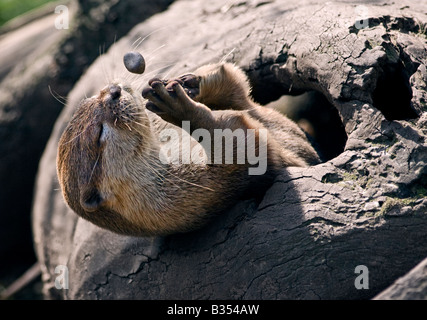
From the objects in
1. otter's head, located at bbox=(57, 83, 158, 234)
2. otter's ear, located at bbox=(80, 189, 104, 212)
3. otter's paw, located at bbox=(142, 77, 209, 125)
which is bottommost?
otter's ear, located at bbox=(80, 189, 104, 212)

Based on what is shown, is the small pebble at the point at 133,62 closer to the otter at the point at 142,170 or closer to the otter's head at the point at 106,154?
the otter at the point at 142,170

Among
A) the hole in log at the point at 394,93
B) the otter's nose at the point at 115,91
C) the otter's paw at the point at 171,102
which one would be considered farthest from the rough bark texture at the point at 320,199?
the otter's nose at the point at 115,91

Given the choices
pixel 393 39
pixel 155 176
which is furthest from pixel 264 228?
pixel 393 39

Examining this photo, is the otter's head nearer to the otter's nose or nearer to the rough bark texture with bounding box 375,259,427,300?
the otter's nose

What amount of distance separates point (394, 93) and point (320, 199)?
0.94 meters

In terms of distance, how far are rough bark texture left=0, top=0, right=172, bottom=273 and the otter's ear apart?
3.10 m

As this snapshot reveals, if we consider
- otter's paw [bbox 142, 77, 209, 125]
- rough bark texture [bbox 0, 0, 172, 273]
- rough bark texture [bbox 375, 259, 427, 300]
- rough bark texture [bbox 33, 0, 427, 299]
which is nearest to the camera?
rough bark texture [bbox 375, 259, 427, 300]


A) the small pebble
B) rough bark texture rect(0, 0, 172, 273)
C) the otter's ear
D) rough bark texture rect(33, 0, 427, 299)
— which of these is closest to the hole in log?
rough bark texture rect(33, 0, 427, 299)

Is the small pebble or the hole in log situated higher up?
the small pebble

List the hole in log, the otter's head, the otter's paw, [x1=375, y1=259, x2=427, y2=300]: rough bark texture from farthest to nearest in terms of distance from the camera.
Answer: the otter's head, the hole in log, the otter's paw, [x1=375, y1=259, x2=427, y2=300]: rough bark texture

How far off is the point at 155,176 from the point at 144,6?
3.39 metres

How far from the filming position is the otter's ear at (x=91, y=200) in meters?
3.44

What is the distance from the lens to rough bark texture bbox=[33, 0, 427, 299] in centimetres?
299

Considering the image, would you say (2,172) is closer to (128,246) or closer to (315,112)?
(128,246)
